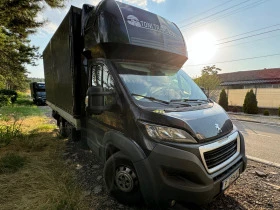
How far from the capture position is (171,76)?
3.53m

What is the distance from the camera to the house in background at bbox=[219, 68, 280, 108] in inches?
648

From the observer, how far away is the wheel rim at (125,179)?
8.59 feet

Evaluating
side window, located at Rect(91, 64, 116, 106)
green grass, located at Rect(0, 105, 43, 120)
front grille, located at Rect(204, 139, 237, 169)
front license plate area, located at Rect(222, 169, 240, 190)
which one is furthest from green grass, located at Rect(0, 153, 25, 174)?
green grass, located at Rect(0, 105, 43, 120)

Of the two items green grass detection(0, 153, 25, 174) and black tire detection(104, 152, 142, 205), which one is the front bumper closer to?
black tire detection(104, 152, 142, 205)

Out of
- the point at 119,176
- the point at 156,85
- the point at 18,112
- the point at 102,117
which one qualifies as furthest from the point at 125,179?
the point at 18,112

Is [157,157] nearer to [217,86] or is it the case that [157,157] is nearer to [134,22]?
[134,22]

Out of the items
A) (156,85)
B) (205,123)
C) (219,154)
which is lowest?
(219,154)

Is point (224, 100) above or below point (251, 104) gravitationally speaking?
above

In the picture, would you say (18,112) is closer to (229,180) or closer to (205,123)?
(205,123)

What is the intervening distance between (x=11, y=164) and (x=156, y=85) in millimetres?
3498

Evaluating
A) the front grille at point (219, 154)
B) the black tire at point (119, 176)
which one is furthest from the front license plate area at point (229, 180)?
the black tire at point (119, 176)

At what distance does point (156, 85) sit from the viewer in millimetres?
3109

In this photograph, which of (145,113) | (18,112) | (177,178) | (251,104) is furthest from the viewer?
(251,104)

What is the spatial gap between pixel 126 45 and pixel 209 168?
2108 mm
